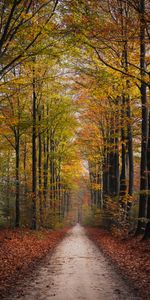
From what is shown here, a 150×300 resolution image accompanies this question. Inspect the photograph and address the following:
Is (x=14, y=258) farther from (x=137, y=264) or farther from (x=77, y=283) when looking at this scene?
(x=137, y=264)

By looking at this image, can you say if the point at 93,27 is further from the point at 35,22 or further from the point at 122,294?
the point at 122,294

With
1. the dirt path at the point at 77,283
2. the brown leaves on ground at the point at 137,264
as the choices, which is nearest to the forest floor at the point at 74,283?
the dirt path at the point at 77,283

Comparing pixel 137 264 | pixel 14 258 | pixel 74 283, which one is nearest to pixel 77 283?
pixel 74 283

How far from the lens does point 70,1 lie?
10148 millimetres

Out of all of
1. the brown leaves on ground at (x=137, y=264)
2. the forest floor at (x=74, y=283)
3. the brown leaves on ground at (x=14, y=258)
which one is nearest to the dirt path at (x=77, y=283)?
the forest floor at (x=74, y=283)

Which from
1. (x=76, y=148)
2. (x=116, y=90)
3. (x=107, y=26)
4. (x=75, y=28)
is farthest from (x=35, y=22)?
(x=76, y=148)

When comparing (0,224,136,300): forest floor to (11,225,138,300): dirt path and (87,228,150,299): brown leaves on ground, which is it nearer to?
(11,225,138,300): dirt path

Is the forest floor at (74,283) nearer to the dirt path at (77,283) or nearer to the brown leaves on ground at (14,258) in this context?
the dirt path at (77,283)

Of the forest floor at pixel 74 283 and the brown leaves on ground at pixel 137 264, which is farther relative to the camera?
the brown leaves on ground at pixel 137 264

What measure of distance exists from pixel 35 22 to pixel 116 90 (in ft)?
25.6

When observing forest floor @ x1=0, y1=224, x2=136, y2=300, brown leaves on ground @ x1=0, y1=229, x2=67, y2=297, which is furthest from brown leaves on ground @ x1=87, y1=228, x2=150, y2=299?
brown leaves on ground @ x1=0, y1=229, x2=67, y2=297

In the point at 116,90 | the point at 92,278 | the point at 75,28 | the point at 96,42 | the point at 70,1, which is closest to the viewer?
the point at 92,278

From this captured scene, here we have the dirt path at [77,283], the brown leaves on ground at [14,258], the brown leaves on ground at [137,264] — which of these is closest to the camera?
the dirt path at [77,283]

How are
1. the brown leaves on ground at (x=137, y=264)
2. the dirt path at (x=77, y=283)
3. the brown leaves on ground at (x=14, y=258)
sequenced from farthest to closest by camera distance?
the brown leaves on ground at (x=14, y=258) → the brown leaves on ground at (x=137, y=264) → the dirt path at (x=77, y=283)
